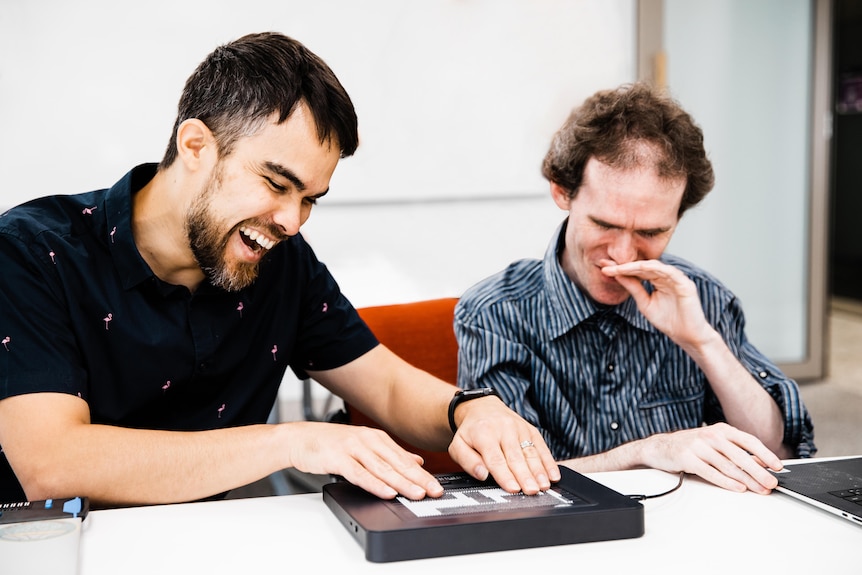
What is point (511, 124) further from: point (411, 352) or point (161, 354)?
point (161, 354)

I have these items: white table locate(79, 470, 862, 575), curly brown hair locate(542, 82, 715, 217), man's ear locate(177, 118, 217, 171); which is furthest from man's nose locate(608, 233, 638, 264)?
man's ear locate(177, 118, 217, 171)

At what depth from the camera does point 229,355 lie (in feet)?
4.98

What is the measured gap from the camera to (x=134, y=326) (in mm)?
1392

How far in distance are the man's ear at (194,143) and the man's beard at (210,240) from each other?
4cm

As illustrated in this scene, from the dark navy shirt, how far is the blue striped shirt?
27cm

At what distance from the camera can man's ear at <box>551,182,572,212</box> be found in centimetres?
183

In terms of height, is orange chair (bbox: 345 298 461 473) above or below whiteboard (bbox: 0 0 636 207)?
below

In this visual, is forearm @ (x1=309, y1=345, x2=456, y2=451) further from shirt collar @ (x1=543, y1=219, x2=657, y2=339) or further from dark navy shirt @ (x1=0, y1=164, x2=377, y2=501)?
shirt collar @ (x1=543, y1=219, x2=657, y2=339)

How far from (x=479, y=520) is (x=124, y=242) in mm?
749

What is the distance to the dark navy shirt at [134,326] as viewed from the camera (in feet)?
4.17

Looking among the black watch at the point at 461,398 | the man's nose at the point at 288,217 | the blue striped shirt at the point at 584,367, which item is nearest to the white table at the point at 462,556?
the black watch at the point at 461,398

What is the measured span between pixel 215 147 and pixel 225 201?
89 millimetres

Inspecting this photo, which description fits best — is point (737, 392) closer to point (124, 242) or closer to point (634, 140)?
point (634, 140)

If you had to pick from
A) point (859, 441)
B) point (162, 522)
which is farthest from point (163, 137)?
point (859, 441)
